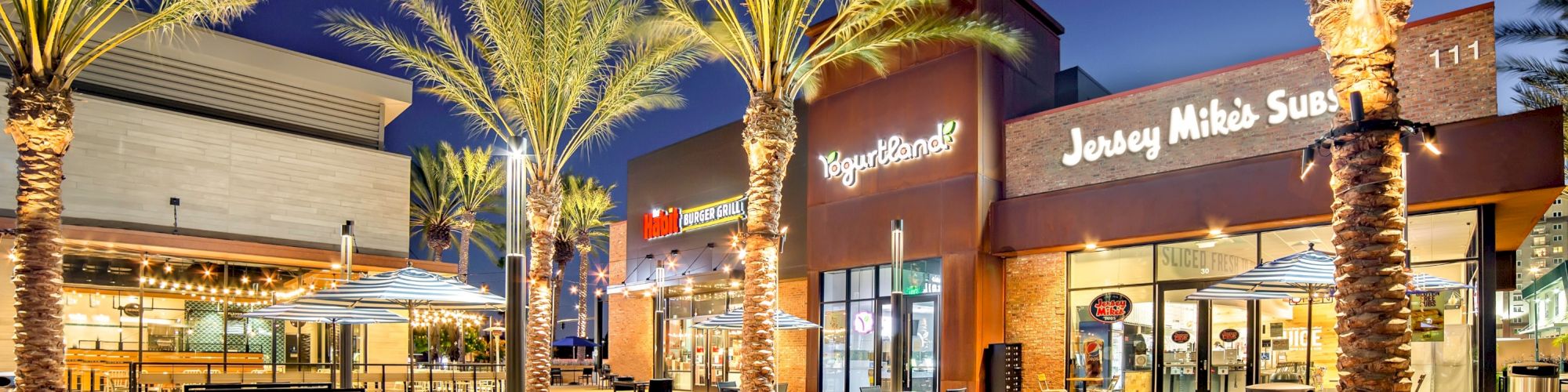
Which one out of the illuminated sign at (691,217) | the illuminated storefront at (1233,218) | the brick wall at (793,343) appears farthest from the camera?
the illuminated sign at (691,217)

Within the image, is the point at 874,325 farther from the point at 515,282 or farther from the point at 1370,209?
the point at 1370,209

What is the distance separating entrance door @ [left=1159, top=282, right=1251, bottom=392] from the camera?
16.5 metres

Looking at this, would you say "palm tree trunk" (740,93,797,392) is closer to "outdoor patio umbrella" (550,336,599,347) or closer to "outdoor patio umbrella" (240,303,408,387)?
"outdoor patio umbrella" (240,303,408,387)

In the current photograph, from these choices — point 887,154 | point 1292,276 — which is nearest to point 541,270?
point 887,154

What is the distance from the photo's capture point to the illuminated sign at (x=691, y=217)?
27.0 metres

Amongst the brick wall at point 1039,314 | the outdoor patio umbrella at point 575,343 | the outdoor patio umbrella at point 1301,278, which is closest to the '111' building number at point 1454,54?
the outdoor patio umbrella at point 1301,278

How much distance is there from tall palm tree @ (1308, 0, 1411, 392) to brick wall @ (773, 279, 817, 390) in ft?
54.5

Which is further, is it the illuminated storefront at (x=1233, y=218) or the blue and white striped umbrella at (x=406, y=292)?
the illuminated storefront at (x=1233, y=218)

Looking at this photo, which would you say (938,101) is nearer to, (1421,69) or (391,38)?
(1421,69)

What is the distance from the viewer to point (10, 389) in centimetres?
1377

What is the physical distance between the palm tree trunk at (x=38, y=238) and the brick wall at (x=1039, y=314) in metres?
15.3

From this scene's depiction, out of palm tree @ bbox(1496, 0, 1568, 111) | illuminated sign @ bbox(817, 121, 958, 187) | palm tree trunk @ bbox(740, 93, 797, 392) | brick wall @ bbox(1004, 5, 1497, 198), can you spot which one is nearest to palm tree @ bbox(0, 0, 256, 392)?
palm tree trunk @ bbox(740, 93, 797, 392)

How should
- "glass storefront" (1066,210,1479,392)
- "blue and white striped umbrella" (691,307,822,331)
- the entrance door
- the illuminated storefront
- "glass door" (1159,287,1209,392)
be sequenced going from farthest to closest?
"blue and white striped umbrella" (691,307,822,331), "glass door" (1159,287,1209,392), the entrance door, "glass storefront" (1066,210,1479,392), the illuminated storefront

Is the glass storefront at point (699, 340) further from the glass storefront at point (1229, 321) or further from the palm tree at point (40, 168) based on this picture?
the palm tree at point (40, 168)
